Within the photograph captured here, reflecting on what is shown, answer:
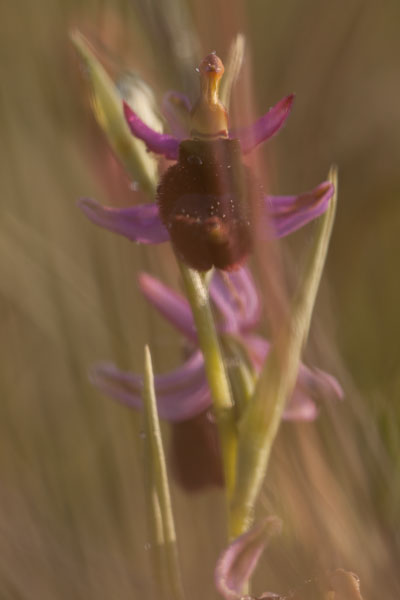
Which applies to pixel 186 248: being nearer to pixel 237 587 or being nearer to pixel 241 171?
pixel 241 171

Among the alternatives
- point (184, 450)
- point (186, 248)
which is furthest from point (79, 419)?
point (186, 248)

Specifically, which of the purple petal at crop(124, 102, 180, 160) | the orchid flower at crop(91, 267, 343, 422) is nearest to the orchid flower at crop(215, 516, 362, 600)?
the orchid flower at crop(91, 267, 343, 422)

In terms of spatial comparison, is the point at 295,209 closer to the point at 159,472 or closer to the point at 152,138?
the point at 152,138

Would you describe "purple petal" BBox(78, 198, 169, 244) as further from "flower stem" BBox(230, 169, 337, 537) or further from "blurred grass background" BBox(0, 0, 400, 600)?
"blurred grass background" BBox(0, 0, 400, 600)

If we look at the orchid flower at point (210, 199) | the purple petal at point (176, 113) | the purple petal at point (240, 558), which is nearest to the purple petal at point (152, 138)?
the orchid flower at point (210, 199)

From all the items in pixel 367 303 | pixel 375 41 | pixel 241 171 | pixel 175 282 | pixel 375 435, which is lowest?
pixel 367 303
